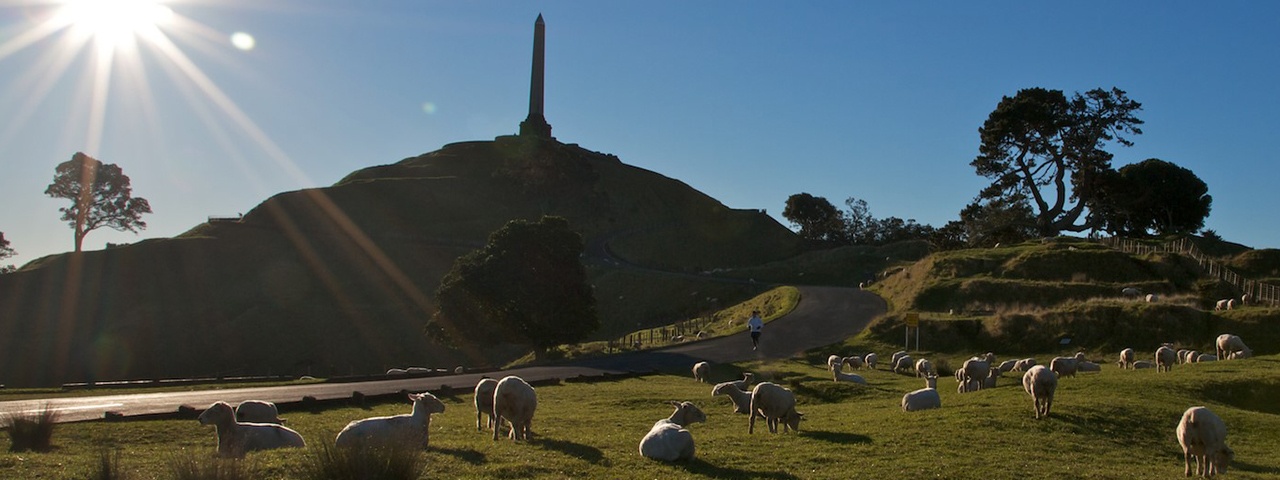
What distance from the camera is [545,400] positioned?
2575 centimetres

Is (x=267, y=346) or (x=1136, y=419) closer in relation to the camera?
(x=1136, y=419)

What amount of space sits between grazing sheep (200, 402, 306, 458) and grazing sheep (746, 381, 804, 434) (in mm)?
8291

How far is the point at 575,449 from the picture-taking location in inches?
567

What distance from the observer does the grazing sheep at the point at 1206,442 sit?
1345cm

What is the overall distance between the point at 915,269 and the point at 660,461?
5413 centimetres

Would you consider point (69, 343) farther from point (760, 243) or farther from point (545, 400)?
point (760, 243)

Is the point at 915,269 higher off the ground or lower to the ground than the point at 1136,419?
higher

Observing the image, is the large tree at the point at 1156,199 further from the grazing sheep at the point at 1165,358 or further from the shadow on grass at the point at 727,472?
the shadow on grass at the point at 727,472

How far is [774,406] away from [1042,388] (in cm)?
561

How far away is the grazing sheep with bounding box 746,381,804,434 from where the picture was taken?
1684 cm

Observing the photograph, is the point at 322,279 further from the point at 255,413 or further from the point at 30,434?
the point at 30,434

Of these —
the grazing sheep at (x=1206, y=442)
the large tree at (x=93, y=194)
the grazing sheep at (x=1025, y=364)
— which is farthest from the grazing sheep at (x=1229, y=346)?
the large tree at (x=93, y=194)

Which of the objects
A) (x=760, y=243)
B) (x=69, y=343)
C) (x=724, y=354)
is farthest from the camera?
(x=760, y=243)

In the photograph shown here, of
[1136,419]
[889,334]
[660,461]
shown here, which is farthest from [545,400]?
[889,334]
